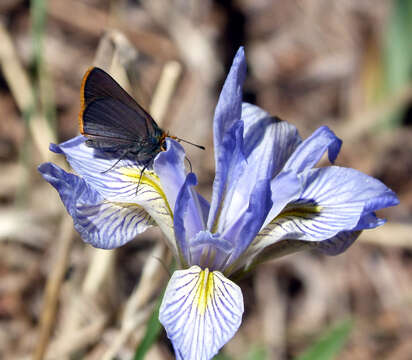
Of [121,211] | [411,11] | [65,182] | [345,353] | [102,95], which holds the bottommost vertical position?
[345,353]

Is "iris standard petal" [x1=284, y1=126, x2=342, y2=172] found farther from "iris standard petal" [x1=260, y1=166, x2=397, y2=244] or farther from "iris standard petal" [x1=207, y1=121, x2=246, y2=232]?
"iris standard petal" [x1=207, y1=121, x2=246, y2=232]

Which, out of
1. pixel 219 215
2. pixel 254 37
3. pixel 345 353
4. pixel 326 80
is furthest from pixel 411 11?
pixel 219 215

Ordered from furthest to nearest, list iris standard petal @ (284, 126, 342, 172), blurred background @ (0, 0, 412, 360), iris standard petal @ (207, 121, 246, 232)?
blurred background @ (0, 0, 412, 360) < iris standard petal @ (284, 126, 342, 172) < iris standard petal @ (207, 121, 246, 232)

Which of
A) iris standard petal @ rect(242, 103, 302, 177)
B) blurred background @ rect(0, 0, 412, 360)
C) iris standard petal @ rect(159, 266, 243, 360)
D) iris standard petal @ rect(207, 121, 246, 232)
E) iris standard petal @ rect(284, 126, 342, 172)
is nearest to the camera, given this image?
iris standard petal @ rect(159, 266, 243, 360)

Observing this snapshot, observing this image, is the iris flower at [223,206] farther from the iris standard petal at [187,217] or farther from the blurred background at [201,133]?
the blurred background at [201,133]

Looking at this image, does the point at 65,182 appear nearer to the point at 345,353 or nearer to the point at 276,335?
the point at 276,335

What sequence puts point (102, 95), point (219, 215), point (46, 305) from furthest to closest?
1. point (46, 305)
2. point (219, 215)
3. point (102, 95)

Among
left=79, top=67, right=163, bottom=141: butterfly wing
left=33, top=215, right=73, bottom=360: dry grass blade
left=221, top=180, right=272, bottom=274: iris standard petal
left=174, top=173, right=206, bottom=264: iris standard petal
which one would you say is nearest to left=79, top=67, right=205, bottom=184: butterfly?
left=79, top=67, right=163, bottom=141: butterfly wing
